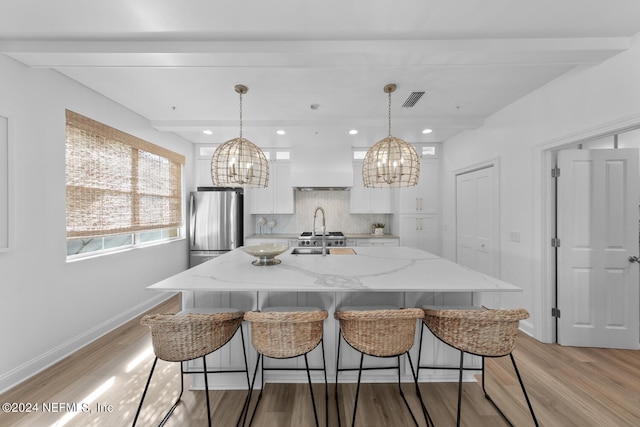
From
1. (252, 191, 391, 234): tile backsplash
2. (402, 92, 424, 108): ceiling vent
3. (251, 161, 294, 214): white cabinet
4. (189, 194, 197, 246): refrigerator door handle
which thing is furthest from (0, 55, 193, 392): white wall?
(402, 92, 424, 108): ceiling vent

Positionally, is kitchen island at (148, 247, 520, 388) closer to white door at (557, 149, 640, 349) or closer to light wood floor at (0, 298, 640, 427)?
light wood floor at (0, 298, 640, 427)

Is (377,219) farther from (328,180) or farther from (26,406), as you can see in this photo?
(26,406)

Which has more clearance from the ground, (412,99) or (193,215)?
(412,99)

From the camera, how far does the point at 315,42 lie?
6.32ft

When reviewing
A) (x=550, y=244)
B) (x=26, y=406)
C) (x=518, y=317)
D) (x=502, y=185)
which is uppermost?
(x=502, y=185)

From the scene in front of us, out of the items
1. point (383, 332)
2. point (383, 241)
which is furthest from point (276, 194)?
point (383, 332)

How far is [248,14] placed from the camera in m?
1.70

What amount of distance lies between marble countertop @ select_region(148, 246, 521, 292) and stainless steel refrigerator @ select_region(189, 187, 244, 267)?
6.42ft

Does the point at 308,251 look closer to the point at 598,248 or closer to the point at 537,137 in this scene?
the point at 537,137

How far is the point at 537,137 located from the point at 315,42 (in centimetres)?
246

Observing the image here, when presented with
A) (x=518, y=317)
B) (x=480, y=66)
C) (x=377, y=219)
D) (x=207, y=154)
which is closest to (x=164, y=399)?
(x=518, y=317)

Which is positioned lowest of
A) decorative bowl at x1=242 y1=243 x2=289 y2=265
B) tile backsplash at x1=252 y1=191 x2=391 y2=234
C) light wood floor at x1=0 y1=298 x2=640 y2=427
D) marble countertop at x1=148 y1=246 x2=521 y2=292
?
light wood floor at x1=0 y1=298 x2=640 y2=427

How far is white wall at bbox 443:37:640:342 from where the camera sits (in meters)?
2.05

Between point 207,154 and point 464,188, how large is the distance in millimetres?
4354
